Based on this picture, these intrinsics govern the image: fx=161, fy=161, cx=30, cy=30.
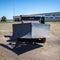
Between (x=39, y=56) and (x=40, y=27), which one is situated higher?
(x=40, y=27)

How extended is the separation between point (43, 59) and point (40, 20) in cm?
520

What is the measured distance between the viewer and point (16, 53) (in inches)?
344

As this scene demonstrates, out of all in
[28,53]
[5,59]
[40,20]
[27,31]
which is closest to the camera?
[5,59]

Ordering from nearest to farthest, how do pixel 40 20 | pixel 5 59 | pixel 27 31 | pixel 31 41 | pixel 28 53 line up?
1. pixel 5 59
2. pixel 28 53
3. pixel 27 31
4. pixel 31 41
5. pixel 40 20

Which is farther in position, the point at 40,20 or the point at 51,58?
the point at 40,20

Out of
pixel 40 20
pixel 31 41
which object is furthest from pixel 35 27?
pixel 40 20

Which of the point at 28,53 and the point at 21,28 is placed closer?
the point at 28,53

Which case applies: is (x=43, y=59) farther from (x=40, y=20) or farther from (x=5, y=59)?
(x=40, y=20)

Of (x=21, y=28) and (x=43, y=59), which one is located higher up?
(x=21, y=28)

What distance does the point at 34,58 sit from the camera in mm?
7895

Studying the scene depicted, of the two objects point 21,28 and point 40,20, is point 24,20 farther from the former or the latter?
point 21,28

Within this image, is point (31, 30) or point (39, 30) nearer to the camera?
point (31, 30)

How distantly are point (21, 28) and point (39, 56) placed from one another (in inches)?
113

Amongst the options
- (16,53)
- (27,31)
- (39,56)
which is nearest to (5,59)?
(16,53)
